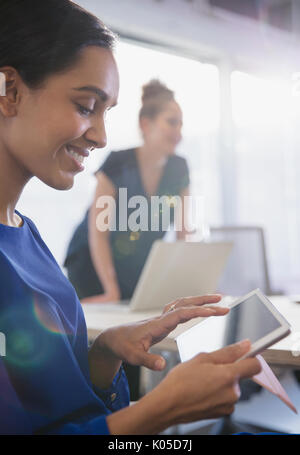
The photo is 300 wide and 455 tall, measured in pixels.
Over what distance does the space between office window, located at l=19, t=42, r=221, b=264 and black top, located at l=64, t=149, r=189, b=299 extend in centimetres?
21

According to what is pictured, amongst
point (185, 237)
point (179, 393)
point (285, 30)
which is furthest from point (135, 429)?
point (285, 30)

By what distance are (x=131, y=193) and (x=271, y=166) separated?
7.88 feet

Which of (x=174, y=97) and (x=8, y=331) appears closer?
(x=8, y=331)

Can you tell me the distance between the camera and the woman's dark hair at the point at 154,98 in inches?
79.9

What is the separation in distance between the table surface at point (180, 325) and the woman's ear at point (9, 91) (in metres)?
0.46

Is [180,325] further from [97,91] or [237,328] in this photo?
[97,91]

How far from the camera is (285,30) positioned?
3824 millimetres

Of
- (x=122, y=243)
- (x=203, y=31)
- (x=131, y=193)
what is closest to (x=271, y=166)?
(x=203, y=31)

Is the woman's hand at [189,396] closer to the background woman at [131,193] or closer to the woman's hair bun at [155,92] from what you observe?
the background woman at [131,193]

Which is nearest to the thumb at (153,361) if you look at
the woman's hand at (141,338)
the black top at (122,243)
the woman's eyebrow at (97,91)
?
the woman's hand at (141,338)
